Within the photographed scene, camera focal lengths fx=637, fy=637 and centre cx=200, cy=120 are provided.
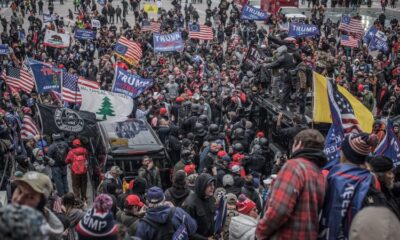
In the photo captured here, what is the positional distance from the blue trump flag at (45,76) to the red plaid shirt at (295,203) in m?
13.3

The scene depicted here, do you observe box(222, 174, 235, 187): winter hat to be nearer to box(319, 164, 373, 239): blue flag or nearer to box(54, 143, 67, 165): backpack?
box(54, 143, 67, 165): backpack

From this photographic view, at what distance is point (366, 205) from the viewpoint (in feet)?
14.1

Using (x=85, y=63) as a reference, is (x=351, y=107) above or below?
above

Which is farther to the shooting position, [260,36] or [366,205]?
[260,36]

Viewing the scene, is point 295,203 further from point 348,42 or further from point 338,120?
point 348,42

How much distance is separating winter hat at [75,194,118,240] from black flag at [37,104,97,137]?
9.24 metres

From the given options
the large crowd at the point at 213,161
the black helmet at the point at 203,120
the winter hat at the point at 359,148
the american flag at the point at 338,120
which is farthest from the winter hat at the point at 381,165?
the black helmet at the point at 203,120

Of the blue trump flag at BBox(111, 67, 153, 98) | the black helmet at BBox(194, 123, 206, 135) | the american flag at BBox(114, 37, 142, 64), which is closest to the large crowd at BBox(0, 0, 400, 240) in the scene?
the black helmet at BBox(194, 123, 206, 135)

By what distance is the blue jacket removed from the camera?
638 centimetres

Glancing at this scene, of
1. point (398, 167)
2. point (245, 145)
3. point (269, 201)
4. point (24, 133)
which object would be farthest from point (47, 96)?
point (269, 201)

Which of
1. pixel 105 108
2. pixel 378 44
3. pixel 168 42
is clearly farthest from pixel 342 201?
pixel 168 42

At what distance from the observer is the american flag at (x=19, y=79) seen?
1820 centimetres

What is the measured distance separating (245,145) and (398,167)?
6105 millimetres

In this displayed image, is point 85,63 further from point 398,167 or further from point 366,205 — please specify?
point 366,205
